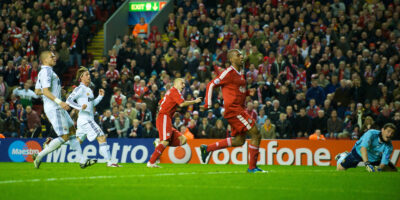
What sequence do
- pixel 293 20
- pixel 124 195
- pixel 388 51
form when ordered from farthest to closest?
pixel 293 20 → pixel 388 51 → pixel 124 195

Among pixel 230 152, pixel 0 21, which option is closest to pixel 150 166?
pixel 230 152

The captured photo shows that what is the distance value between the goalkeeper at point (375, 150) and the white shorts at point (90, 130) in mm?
5627

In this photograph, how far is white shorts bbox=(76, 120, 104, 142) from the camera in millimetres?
13820

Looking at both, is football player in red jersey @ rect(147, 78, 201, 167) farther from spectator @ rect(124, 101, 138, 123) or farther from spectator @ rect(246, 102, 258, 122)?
spectator @ rect(124, 101, 138, 123)

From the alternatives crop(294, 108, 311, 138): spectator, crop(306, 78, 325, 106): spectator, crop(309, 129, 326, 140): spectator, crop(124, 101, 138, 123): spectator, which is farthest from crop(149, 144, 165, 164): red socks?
crop(306, 78, 325, 106): spectator

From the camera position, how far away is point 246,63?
79.3 ft

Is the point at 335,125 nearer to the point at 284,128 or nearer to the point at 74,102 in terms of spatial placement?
the point at 284,128

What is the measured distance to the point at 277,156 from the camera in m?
18.7

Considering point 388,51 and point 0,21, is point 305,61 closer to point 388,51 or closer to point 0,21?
point 388,51

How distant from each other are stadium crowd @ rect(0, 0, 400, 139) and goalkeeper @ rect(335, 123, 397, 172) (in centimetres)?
638

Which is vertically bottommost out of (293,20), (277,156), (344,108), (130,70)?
(277,156)

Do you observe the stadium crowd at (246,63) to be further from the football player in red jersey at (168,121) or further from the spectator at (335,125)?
the football player in red jersey at (168,121)

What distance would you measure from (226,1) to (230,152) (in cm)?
1082

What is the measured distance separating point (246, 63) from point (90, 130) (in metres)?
11.4
